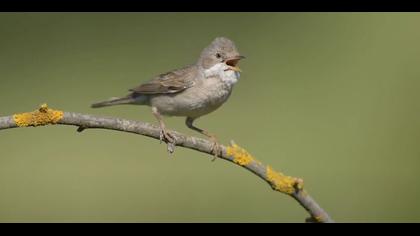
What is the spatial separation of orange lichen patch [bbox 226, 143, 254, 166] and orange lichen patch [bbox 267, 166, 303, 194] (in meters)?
0.08

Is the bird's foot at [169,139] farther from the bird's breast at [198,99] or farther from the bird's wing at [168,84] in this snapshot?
the bird's wing at [168,84]

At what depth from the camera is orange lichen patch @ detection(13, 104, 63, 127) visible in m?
→ 2.08

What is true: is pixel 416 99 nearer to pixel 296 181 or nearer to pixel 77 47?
pixel 77 47

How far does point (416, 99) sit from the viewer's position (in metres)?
5.12

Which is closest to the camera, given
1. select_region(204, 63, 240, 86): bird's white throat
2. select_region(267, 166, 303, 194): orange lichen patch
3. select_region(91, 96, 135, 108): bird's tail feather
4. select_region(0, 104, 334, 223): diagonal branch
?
select_region(0, 104, 334, 223): diagonal branch

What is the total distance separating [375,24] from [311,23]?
482 mm

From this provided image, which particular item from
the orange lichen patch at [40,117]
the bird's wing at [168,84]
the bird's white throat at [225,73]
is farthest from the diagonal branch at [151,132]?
the bird's wing at [168,84]

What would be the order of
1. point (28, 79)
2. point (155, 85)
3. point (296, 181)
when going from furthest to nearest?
point (28, 79) → point (155, 85) → point (296, 181)

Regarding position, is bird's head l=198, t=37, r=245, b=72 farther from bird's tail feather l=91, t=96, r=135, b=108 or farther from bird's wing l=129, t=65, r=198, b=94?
bird's tail feather l=91, t=96, r=135, b=108

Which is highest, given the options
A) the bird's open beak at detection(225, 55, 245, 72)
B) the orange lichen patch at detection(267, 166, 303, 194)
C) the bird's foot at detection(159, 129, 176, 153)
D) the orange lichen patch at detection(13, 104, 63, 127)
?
the bird's open beak at detection(225, 55, 245, 72)

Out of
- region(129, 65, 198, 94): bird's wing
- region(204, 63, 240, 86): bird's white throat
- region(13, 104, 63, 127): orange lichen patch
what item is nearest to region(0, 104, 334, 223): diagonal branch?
region(13, 104, 63, 127): orange lichen patch

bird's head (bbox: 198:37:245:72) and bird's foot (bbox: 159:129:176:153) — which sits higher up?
bird's head (bbox: 198:37:245:72)

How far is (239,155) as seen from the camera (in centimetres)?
237

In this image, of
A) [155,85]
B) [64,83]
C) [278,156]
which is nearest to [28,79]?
[64,83]
